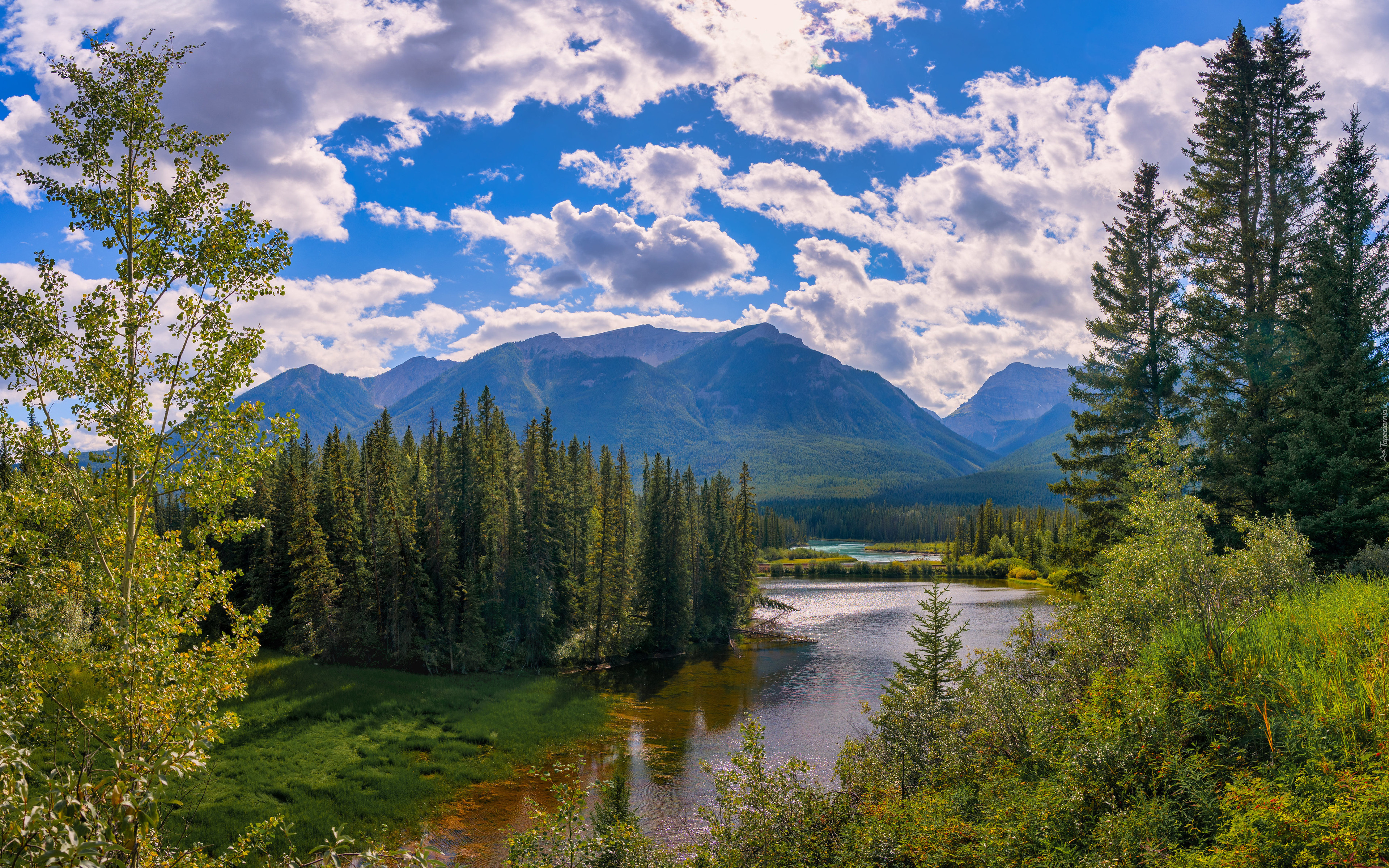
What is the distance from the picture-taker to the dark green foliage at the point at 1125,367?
89.2ft

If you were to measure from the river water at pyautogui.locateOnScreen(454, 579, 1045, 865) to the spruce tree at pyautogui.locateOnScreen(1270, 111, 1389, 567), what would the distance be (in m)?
13.3

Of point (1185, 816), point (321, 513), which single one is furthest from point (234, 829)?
point (321, 513)

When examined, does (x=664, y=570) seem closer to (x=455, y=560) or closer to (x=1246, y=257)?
(x=455, y=560)

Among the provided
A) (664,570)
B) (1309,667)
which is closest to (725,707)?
(664,570)

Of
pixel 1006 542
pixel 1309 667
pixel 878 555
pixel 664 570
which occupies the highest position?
pixel 1309 667

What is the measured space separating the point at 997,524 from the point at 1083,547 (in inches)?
4719

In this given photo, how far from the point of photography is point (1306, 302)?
24656 mm

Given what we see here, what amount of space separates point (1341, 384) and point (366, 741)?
1619 inches

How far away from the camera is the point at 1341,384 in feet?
72.6

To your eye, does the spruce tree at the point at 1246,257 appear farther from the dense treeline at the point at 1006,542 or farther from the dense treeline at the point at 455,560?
the dense treeline at the point at 1006,542

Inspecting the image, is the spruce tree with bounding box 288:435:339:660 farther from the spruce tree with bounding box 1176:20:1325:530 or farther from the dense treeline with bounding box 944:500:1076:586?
the dense treeline with bounding box 944:500:1076:586

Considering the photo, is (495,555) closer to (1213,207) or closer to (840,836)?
(840,836)

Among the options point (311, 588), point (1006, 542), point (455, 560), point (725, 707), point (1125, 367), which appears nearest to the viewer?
point (1125, 367)

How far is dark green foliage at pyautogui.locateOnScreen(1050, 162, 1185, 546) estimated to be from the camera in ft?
89.2
